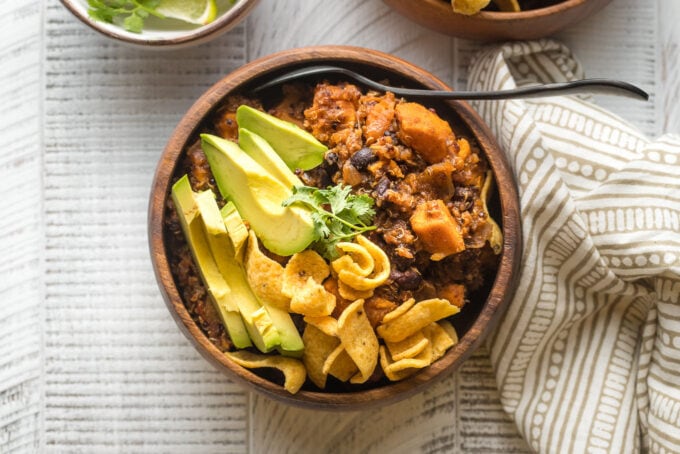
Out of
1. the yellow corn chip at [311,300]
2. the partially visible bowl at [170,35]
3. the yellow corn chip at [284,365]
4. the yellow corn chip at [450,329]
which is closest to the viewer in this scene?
the yellow corn chip at [311,300]

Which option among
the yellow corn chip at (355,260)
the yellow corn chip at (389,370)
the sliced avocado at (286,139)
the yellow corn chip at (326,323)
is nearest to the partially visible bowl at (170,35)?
the sliced avocado at (286,139)

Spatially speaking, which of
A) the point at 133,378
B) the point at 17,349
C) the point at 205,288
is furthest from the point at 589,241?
the point at 17,349

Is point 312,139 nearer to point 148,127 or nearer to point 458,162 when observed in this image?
point 458,162

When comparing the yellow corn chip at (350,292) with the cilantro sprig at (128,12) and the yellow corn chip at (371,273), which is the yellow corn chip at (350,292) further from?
the cilantro sprig at (128,12)

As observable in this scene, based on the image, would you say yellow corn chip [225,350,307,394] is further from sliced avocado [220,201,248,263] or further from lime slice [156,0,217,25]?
lime slice [156,0,217,25]

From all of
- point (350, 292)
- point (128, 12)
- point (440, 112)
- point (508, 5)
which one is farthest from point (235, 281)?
point (508, 5)

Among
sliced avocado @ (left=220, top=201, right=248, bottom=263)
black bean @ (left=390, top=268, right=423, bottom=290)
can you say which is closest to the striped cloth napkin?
black bean @ (left=390, top=268, right=423, bottom=290)

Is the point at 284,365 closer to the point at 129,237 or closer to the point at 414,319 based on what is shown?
the point at 414,319
